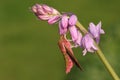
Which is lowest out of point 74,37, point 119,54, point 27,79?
point 27,79

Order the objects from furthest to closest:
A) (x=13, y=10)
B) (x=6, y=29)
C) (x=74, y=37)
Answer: (x=13, y=10), (x=6, y=29), (x=74, y=37)

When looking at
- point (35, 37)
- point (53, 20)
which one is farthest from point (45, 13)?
point (35, 37)

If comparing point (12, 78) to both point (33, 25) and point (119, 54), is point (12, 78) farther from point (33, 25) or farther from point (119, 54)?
point (119, 54)

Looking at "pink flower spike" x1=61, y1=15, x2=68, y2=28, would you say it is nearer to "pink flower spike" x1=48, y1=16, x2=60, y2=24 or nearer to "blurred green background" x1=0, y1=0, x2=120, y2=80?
"pink flower spike" x1=48, y1=16, x2=60, y2=24

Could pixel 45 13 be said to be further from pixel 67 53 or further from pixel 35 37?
pixel 35 37

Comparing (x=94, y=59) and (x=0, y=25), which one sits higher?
(x=94, y=59)

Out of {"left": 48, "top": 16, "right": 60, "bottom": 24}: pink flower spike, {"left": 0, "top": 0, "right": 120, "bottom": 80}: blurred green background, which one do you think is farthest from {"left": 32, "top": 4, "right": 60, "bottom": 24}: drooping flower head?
{"left": 0, "top": 0, "right": 120, "bottom": 80}: blurred green background

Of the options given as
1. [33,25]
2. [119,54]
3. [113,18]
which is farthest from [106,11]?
[119,54]
